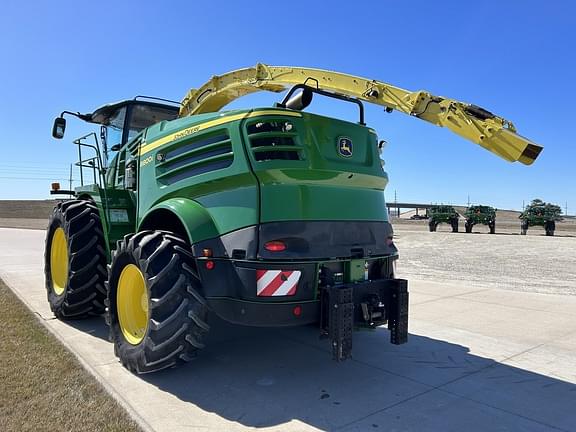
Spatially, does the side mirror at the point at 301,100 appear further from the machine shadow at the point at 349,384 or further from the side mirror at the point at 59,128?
the side mirror at the point at 59,128

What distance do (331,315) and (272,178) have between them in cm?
119

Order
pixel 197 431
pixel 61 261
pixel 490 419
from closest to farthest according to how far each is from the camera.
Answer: pixel 197 431, pixel 490 419, pixel 61 261

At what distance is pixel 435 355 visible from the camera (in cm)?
461

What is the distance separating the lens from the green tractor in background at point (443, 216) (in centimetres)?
2981

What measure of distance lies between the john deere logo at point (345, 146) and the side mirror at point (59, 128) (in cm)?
416

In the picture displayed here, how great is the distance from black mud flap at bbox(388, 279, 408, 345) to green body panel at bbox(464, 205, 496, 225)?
88.1 ft

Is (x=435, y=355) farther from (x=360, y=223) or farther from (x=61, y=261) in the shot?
(x=61, y=261)

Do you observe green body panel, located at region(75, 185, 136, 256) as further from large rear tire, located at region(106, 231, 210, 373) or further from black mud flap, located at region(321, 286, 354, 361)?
black mud flap, located at region(321, 286, 354, 361)

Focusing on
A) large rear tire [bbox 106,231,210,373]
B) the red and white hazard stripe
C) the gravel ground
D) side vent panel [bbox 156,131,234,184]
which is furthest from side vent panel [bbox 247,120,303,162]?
the gravel ground

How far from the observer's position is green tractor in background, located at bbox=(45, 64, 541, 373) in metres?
3.56

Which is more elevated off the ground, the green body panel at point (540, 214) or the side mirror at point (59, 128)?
the side mirror at point (59, 128)

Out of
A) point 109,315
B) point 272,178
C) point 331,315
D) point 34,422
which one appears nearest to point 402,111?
point 272,178

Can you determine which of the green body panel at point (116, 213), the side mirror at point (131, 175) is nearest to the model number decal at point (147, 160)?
the side mirror at point (131, 175)

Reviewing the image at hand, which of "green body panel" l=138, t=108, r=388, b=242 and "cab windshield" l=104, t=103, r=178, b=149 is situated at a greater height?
"cab windshield" l=104, t=103, r=178, b=149
